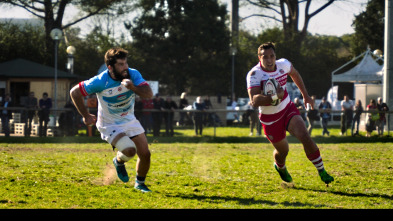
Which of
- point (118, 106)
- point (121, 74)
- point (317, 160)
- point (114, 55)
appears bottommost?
point (317, 160)

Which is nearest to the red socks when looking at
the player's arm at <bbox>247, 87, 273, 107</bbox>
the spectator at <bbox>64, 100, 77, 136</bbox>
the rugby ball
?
the rugby ball

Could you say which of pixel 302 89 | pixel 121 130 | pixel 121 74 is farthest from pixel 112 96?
pixel 302 89

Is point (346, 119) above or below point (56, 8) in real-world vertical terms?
below

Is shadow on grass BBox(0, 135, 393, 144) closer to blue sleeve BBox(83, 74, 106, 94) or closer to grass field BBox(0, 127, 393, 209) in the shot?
grass field BBox(0, 127, 393, 209)

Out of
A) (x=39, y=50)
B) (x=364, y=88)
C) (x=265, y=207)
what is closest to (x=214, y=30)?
(x=39, y=50)

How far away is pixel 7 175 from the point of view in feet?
33.8

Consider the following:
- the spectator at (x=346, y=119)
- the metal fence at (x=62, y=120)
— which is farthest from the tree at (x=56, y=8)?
the spectator at (x=346, y=119)

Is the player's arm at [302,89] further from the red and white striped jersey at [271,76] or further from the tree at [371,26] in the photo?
the tree at [371,26]

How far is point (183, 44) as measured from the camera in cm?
4872

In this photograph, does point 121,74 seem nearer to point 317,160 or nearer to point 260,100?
point 260,100

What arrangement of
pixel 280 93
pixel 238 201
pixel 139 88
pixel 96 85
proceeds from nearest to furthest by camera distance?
pixel 238 201 → pixel 139 88 → pixel 96 85 → pixel 280 93

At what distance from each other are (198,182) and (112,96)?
2.16 metres

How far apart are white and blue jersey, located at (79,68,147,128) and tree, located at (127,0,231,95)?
3869cm

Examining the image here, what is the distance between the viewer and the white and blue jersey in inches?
321
